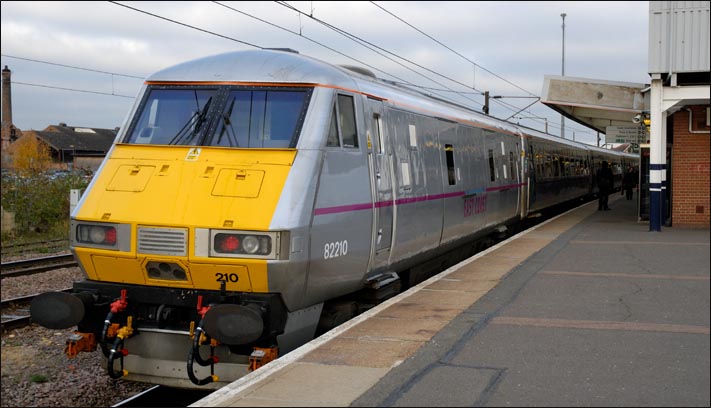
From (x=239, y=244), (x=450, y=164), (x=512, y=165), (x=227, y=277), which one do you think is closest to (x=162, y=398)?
(x=227, y=277)

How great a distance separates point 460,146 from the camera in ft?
39.5

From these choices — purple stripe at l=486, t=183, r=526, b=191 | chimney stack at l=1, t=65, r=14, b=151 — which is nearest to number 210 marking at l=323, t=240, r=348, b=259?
purple stripe at l=486, t=183, r=526, b=191

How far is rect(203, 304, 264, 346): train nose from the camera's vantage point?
5.98 metres

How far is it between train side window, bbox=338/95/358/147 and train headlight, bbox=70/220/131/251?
230cm

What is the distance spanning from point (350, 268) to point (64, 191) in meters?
18.1

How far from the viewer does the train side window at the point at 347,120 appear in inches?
296

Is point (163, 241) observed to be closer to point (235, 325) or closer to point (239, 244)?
point (239, 244)

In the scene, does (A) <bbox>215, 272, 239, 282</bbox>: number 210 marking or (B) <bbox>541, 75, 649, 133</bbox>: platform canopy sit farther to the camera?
(B) <bbox>541, 75, 649, 133</bbox>: platform canopy

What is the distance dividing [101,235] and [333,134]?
2.36m

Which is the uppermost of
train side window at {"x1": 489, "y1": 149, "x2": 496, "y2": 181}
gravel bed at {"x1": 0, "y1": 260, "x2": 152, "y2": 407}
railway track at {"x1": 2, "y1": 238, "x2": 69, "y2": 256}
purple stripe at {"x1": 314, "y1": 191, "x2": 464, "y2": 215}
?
train side window at {"x1": 489, "y1": 149, "x2": 496, "y2": 181}

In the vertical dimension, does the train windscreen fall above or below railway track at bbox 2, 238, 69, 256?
above

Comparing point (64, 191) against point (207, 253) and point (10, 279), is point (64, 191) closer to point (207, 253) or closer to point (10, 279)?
point (10, 279)

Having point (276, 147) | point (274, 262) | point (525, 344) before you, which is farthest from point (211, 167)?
point (525, 344)

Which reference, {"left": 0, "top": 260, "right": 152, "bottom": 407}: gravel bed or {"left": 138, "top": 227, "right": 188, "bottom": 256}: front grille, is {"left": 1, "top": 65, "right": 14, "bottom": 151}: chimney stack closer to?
{"left": 0, "top": 260, "right": 152, "bottom": 407}: gravel bed
